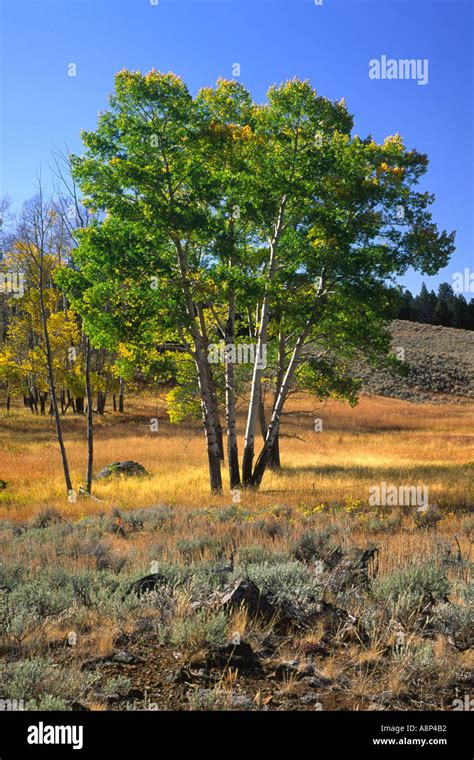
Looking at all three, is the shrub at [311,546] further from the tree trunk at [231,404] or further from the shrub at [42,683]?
the tree trunk at [231,404]

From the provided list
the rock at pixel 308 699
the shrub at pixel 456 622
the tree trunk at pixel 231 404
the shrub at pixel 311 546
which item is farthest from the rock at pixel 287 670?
the tree trunk at pixel 231 404

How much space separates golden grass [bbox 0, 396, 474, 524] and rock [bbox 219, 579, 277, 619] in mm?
9070

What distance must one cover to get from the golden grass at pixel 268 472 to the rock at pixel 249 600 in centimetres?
907

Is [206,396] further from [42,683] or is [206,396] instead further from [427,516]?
[42,683]

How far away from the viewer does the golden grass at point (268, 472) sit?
17531 mm

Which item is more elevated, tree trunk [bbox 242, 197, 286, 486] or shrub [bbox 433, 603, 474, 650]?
tree trunk [bbox 242, 197, 286, 486]

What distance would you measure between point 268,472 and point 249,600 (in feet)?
57.8

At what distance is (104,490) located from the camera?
20734 millimetres

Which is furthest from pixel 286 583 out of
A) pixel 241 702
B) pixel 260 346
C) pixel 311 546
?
pixel 260 346

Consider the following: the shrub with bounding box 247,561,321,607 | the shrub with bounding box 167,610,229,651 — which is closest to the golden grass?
the shrub with bounding box 247,561,321,607

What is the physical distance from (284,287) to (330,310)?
1522 mm

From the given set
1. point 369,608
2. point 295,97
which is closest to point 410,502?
point 369,608

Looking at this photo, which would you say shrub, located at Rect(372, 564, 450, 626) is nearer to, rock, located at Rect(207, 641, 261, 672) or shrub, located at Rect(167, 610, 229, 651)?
rock, located at Rect(207, 641, 261, 672)

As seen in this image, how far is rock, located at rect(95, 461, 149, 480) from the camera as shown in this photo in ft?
79.7
